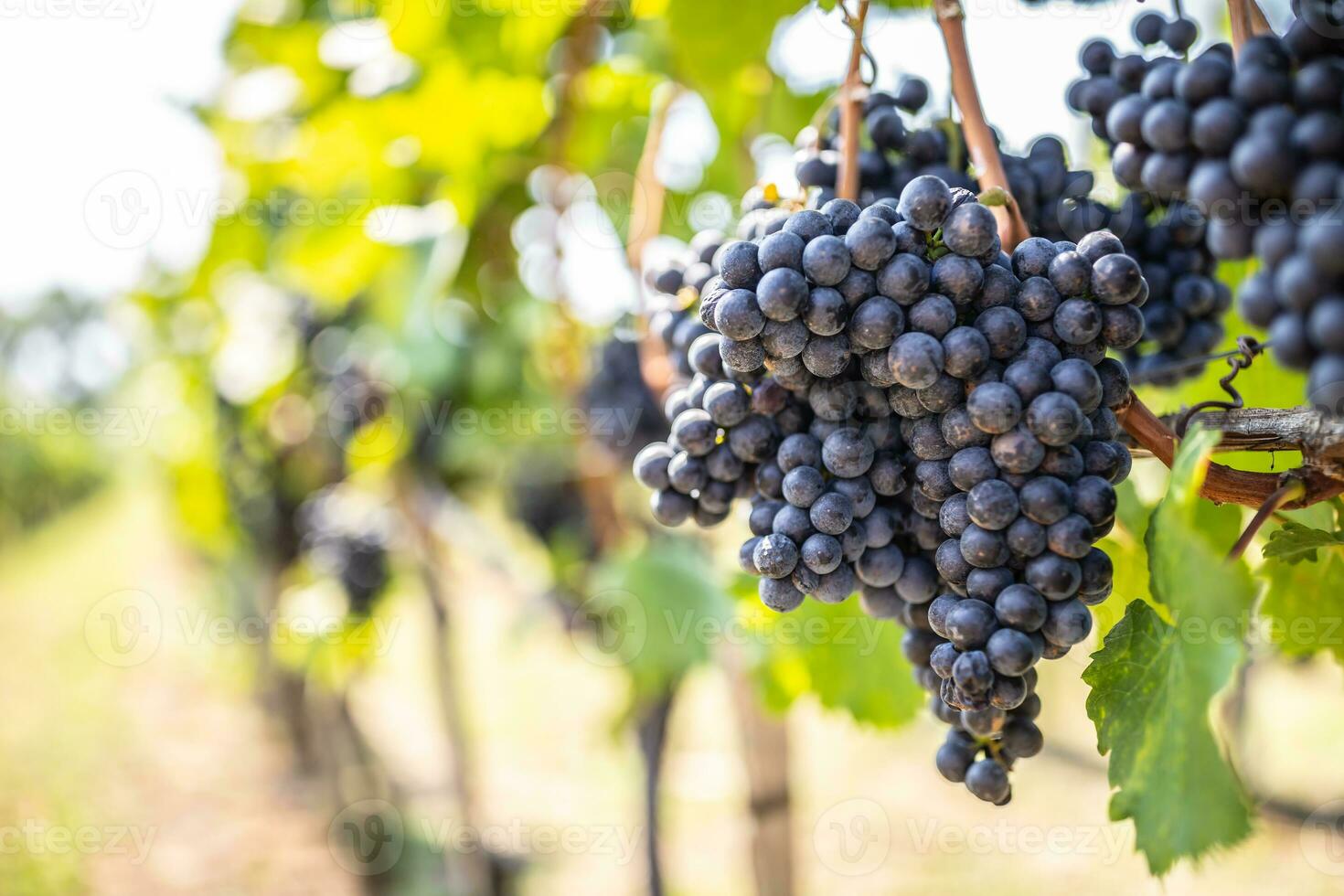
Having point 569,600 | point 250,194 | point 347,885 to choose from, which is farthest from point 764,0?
point 347,885

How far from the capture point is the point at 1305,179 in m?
0.45

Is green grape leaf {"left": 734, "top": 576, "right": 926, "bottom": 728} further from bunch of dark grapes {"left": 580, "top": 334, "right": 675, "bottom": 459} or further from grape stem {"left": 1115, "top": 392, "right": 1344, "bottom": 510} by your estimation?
bunch of dark grapes {"left": 580, "top": 334, "right": 675, "bottom": 459}

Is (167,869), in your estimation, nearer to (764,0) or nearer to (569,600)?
(569,600)

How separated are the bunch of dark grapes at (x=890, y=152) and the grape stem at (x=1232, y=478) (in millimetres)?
274

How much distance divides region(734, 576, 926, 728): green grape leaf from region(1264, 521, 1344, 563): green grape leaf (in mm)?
491

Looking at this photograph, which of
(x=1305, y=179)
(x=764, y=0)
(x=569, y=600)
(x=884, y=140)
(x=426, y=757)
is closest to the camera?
(x=1305, y=179)

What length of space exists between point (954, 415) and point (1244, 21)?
0.30 m

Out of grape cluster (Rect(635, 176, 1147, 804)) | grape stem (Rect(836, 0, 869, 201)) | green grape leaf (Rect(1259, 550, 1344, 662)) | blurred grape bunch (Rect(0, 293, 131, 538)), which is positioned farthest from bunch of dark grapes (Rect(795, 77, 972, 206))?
blurred grape bunch (Rect(0, 293, 131, 538))

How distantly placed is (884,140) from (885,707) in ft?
2.49

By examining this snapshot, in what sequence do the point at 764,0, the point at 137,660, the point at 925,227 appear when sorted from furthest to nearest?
the point at 137,660
the point at 764,0
the point at 925,227

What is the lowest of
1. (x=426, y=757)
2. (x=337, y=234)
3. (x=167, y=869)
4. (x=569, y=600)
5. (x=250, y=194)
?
(x=167, y=869)

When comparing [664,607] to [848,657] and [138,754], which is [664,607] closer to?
[848,657]

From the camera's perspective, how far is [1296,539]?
27.2 inches

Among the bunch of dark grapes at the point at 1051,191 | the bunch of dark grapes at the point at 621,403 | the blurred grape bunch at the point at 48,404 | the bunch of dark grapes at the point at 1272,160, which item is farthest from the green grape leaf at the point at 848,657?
the blurred grape bunch at the point at 48,404
